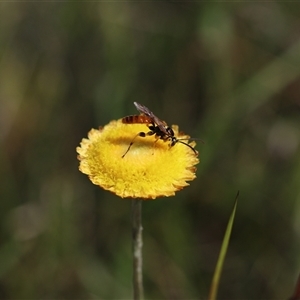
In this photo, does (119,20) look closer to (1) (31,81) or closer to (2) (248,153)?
(1) (31,81)

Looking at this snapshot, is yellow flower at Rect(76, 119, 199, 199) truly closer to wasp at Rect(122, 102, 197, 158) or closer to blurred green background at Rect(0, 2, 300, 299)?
wasp at Rect(122, 102, 197, 158)

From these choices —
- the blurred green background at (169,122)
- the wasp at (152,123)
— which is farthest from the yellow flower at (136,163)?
the blurred green background at (169,122)

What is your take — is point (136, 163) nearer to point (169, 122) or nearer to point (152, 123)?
point (152, 123)

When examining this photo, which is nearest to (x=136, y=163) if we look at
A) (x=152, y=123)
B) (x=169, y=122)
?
(x=152, y=123)

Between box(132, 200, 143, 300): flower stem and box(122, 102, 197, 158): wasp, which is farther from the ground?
box(122, 102, 197, 158): wasp

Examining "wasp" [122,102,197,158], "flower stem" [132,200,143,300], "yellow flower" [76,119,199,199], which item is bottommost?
"flower stem" [132,200,143,300]

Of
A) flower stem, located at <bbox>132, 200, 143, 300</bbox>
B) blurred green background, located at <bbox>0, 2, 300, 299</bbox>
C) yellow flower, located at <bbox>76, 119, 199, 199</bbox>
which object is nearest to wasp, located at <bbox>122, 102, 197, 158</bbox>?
yellow flower, located at <bbox>76, 119, 199, 199</bbox>
